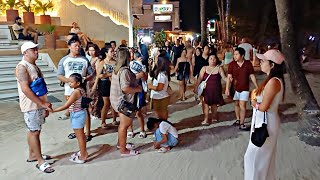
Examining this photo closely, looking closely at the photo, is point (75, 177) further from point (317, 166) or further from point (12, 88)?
point (12, 88)

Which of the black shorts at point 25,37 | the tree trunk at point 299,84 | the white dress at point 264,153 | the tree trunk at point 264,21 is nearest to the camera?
the white dress at point 264,153

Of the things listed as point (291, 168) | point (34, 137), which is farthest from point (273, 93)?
point (34, 137)

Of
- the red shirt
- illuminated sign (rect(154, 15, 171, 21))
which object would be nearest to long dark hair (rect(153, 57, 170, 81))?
the red shirt

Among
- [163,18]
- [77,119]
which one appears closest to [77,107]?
[77,119]

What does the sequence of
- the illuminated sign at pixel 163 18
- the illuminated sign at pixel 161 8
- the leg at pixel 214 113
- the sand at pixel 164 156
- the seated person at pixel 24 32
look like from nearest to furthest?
the sand at pixel 164 156 → the leg at pixel 214 113 → the seated person at pixel 24 32 → the illuminated sign at pixel 161 8 → the illuminated sign at pixel 163 18

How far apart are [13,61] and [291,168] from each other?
1038 cm

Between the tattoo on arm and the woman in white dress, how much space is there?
9.77 ft

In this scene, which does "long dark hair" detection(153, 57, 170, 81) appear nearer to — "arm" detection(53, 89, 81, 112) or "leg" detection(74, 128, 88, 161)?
"arm" detection(53, 89, 81, 112)

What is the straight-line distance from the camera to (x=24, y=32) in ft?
49.3

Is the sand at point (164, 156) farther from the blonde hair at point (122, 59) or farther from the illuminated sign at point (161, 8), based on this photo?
the illuminated sign at point (161, 8)

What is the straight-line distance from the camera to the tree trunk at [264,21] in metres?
29.2

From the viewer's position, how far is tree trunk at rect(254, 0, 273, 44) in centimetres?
2924

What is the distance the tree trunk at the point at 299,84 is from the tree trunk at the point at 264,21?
22965 millimetres

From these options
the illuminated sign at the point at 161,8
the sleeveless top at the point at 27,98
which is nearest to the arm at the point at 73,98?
the sleeveless top at the point at 27,98
